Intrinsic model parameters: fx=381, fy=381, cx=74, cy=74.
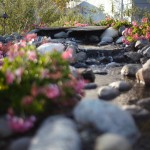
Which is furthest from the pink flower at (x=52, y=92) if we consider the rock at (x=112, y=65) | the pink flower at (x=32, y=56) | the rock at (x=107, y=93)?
the rock at (x=112, y=65)

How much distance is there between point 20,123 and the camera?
10.5 ft

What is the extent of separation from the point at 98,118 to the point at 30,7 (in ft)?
38.6

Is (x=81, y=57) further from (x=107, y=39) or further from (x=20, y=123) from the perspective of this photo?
(x=20, y=123)

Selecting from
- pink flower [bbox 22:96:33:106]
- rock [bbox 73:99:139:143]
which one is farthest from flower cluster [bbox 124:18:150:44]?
pink flower [bbox 22:96:33:106]

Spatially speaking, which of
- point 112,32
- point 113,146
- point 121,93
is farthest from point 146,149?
point 112,32

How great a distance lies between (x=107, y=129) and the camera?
3.17m

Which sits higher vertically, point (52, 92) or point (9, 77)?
point (9, 77)

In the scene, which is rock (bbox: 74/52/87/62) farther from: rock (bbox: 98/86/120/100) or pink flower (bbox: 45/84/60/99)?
pink flower (bbox: 45/84/60/99)

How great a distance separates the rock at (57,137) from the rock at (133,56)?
6505 mm

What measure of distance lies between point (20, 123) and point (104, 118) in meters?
0.71

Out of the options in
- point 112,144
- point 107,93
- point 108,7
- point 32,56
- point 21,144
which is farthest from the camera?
point 108,7

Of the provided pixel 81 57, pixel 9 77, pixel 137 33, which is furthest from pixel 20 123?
pixel 137 33

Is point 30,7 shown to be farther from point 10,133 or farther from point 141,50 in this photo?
point 10,133

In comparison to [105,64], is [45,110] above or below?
above
